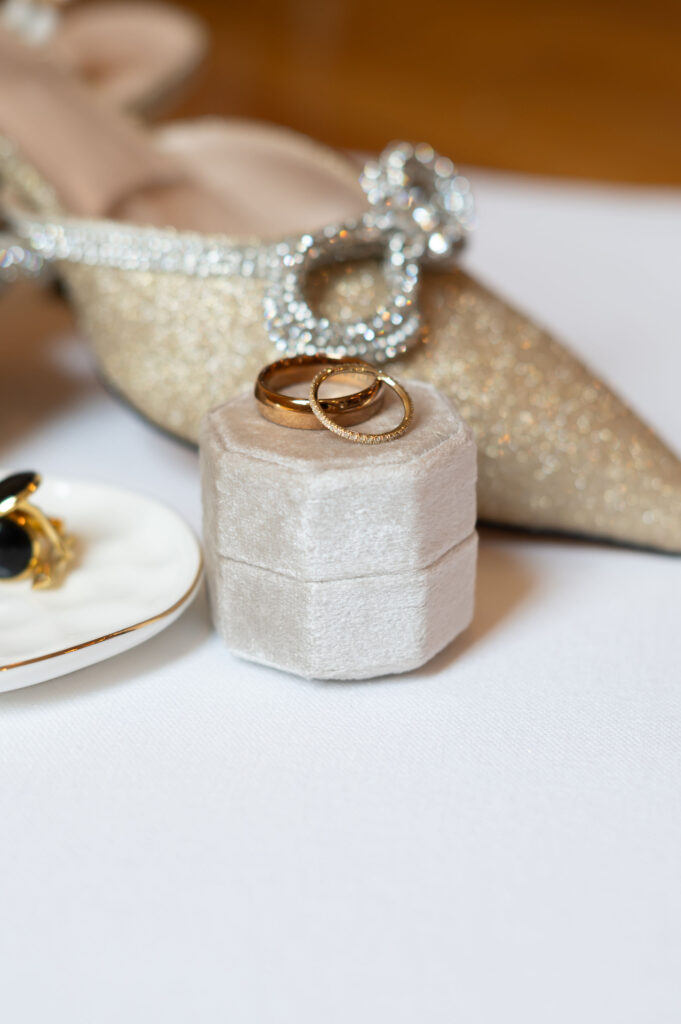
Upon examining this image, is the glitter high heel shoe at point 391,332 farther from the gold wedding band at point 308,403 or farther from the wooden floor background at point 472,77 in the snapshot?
the wooden floor background at point 472,77

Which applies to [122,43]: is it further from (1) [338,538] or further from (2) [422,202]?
(1) [338,538]

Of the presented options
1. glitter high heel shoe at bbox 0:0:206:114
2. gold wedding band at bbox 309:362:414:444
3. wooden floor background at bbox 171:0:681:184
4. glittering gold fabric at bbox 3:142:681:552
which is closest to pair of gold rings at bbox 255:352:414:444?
gold wedding band at bbox 309:362:414:444

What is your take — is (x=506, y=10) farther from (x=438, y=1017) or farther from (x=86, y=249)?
(x=438, y=1017)

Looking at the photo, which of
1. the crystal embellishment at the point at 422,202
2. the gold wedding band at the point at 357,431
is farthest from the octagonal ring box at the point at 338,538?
the crystal embellishment at the point at 422,202

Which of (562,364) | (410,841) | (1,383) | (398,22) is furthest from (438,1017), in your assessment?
(398,22)

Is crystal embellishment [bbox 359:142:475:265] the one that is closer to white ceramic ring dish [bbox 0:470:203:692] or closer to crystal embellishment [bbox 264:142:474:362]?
crystal embellishment [bbox 264:142:474:362]
